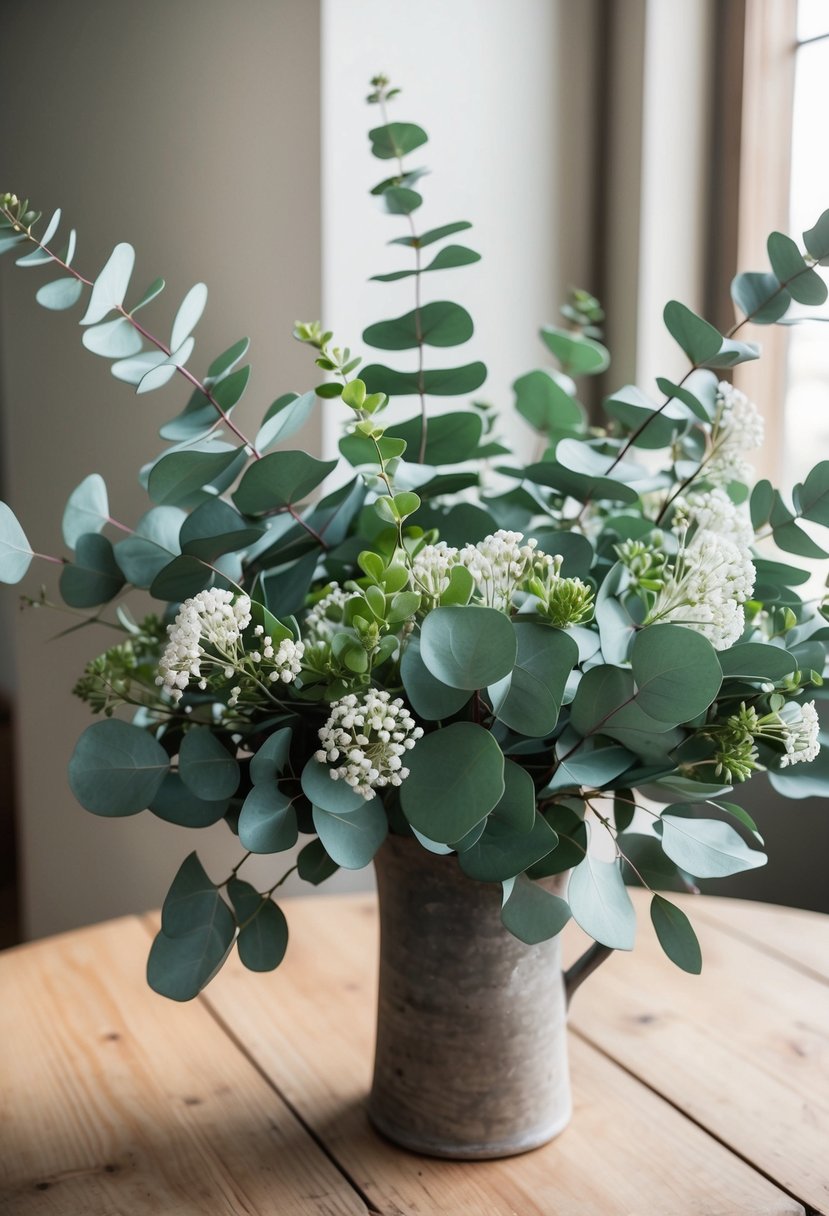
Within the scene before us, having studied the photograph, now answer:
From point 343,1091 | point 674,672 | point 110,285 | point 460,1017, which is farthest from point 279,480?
point 343,1091

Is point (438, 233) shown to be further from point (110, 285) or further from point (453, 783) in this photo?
point (453, 783)

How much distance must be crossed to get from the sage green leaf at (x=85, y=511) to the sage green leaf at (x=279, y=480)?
140 millimetres

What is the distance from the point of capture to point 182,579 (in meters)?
0.67

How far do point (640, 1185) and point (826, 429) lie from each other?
1188mm

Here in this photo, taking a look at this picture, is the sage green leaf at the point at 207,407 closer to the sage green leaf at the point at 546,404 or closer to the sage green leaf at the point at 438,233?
the sage green leaf at the point at 438,233

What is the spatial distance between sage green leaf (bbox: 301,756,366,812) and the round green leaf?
44 mm

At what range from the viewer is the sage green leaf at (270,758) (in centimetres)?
61

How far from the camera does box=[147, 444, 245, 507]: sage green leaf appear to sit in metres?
0.62

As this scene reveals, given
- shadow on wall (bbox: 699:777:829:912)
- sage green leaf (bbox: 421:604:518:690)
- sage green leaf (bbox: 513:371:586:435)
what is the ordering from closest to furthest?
sage green leaf (bbox: 421:604:518:690), sage green leaf (bbox: 513:371:586:435), shadow on wall (bbox: 699:777:829:912)

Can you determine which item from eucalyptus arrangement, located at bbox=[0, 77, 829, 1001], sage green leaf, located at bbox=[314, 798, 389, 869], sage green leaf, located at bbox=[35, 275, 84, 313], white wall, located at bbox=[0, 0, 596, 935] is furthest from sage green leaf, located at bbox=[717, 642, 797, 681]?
white wall, located at bbox=[0, 0, 596, 935]

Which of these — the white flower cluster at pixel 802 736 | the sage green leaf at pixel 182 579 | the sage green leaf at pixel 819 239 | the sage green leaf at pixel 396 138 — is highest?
the sage green leaf at pixel 396 138

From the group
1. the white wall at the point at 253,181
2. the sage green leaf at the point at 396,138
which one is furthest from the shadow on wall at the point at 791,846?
the sage green leaf at the point at 396,138

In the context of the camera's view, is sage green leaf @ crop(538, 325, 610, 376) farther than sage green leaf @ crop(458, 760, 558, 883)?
Yes

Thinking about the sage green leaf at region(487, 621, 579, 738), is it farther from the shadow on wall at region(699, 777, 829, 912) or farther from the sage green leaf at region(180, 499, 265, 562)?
the shadow on wall at region(699, 777, 829, 912)
